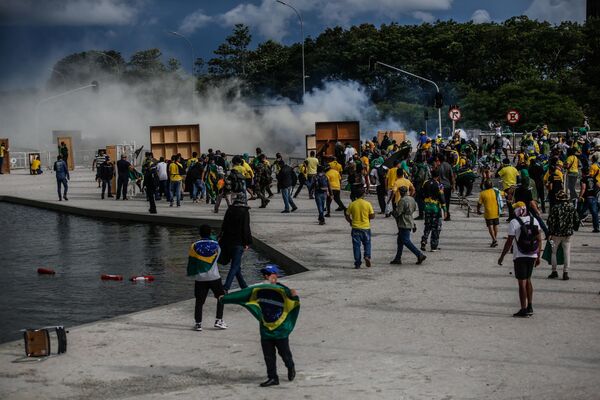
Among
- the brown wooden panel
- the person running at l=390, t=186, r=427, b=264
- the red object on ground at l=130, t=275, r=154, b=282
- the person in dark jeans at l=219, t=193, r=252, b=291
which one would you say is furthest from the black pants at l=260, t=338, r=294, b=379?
the brown wooden panel

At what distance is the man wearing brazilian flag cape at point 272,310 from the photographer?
9.78 m

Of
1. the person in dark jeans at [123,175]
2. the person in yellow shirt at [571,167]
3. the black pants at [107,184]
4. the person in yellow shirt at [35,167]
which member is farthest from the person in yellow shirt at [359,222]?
the person in yellow shirt at [35,167]

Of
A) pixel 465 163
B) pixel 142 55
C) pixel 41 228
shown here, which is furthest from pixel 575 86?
pixel 142 55

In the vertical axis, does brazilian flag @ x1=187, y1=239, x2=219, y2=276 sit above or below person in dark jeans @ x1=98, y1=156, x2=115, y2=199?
below

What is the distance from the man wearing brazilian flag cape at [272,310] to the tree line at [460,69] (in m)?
52.8

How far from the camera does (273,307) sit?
9.80 meters

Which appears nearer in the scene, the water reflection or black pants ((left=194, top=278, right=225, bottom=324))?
black pants ((left=194, top=278, right=225, bottom=324))

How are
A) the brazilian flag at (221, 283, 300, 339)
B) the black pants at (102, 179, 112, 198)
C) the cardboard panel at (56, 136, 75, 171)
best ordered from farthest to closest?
the cardboard panel at (56, 136, 75, 171) < the black pants at (102, 179, 112, 198) < the brazilian flag at (221, 283, 300, 339)

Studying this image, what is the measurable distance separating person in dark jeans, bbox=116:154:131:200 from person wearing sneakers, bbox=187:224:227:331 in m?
21.2

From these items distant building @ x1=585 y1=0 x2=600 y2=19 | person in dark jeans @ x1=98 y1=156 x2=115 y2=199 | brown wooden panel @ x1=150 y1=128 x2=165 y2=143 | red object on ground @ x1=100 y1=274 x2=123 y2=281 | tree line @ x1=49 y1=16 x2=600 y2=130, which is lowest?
red object on ground @ x1=100 y1=274 x2=123 y2=281

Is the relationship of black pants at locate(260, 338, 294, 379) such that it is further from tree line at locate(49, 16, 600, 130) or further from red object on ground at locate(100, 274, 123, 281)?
tree line at locate(49, 16, 600, 130)

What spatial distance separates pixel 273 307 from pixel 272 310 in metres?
0.03

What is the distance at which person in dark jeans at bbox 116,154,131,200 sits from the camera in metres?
33.2

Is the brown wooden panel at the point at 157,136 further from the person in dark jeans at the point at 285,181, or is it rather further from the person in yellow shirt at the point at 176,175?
the person in dark jeans at the point at 285,181
